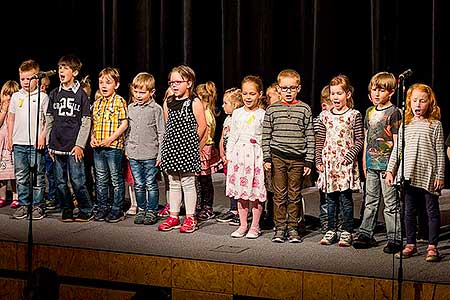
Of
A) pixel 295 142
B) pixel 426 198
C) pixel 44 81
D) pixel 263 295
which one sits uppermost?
pixel 44 81

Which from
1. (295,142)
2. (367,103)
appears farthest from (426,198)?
(367,103)

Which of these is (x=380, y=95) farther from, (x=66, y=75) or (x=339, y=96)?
(x=66, y=75)

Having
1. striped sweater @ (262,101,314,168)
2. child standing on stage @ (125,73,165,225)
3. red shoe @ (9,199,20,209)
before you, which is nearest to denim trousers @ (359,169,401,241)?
striped sweater @ (262,101,314,168)

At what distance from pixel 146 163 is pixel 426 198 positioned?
1722mm

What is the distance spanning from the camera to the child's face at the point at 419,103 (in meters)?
4.23

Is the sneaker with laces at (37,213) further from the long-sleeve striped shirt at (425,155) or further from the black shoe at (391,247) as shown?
the long-sleeve striped shirt at (425,155)

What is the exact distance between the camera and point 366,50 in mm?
6258

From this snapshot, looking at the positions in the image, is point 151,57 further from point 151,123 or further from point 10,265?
point 10,265

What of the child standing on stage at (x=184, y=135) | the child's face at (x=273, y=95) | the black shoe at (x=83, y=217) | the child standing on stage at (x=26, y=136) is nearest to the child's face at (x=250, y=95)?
the child standing on stage at (x=184, y=135)

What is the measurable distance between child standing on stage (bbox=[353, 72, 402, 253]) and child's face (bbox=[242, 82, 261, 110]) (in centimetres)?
65

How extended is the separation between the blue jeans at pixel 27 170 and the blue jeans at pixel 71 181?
0.20 metres

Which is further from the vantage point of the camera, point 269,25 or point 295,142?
point 269,25

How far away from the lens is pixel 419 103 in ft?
13.9

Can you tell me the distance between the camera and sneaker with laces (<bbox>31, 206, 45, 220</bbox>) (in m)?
5.34
